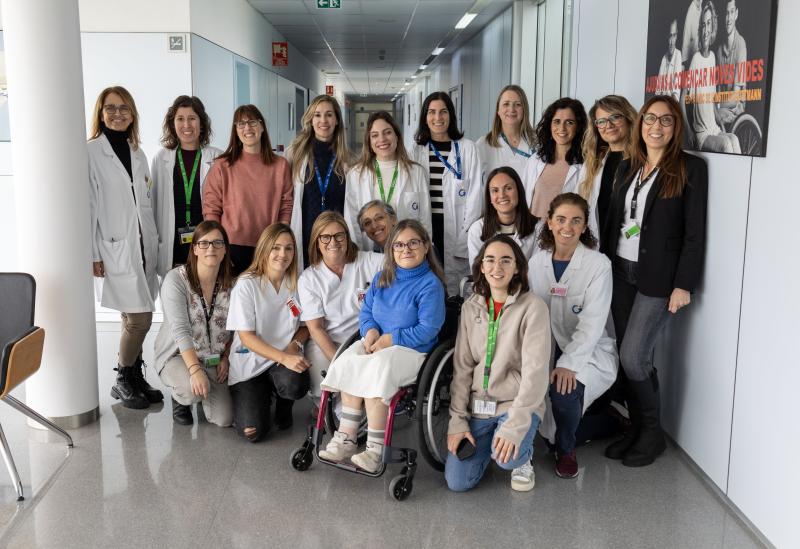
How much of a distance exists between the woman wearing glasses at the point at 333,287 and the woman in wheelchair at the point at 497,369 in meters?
0.69

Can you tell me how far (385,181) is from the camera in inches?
162

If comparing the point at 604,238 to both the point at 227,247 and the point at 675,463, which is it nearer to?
the point at 675,463

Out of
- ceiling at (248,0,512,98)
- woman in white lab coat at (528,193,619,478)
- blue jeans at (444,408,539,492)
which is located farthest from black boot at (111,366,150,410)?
ceiling at (248,0,512,98)

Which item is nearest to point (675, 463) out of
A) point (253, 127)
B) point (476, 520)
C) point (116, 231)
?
point (476, 520)

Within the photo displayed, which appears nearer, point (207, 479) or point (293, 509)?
point (293, 509)

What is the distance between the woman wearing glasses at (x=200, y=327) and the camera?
3.75 m

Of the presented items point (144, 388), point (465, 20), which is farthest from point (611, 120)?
point (465, 20)

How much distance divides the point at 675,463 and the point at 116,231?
10.0 ft

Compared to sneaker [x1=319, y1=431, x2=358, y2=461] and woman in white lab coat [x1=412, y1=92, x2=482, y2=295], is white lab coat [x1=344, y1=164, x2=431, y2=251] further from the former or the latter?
sneaker [x1=319, y1=431, x2=358, y2=461]

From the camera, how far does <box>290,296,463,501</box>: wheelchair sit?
312 cm

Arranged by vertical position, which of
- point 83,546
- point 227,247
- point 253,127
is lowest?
point 83,546

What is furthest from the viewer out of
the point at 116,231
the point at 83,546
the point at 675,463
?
the point at 116,231

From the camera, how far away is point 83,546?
274cm

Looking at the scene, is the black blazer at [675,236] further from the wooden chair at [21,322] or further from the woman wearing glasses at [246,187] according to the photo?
the wooden chair at [21,322]
